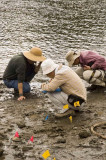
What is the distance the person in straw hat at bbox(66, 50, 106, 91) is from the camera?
23.5 feet

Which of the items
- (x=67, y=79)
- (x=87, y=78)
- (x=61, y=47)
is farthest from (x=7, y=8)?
(x=67, y=79)

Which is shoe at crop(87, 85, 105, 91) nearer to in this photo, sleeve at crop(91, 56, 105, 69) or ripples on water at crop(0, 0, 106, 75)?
→ sleeve at crop(91, 56, 105, 69)

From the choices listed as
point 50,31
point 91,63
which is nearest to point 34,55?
point 91,63

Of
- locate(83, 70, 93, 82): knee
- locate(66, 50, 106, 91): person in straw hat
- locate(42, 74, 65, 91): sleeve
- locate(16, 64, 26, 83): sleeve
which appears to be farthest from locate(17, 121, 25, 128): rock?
locate(83, 70, 93, 82): knee

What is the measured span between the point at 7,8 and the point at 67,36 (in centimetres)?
1149

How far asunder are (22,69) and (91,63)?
206 centimetres

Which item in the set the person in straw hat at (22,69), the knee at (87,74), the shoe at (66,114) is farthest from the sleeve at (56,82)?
the knee at (87,74)

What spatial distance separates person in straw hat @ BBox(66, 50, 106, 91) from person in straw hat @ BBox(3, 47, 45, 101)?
3.17ft

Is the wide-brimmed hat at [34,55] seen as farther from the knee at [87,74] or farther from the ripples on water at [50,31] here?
the ripples on water at [50,31]

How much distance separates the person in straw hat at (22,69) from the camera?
6.70 m

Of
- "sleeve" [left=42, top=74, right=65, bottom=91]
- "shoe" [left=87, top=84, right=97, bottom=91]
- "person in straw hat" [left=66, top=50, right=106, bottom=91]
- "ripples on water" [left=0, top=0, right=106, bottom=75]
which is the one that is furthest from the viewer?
"ripples on water" [left=0, top=0, right=106, bottom=75]

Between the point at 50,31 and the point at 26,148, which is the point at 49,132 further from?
the point at 50,31

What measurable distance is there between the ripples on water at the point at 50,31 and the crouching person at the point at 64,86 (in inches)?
176

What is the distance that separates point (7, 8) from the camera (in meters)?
24.1
